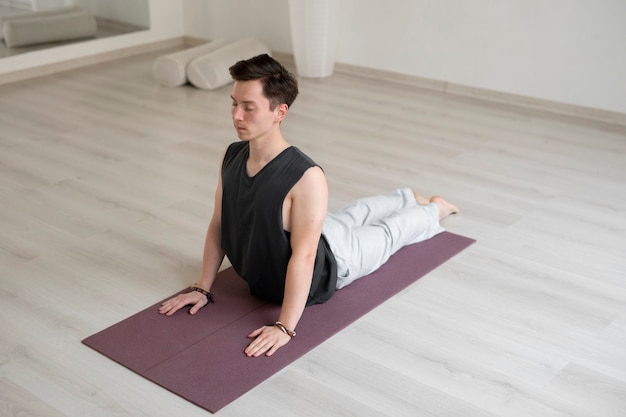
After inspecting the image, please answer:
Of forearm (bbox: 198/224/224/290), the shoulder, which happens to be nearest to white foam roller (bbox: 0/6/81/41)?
forearm (bbox: 198/224/224/290)

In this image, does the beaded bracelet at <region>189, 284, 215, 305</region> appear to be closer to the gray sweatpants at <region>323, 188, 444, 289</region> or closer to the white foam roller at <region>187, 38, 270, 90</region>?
the gray sweatpants at <region>323, 188, 444, 289</region>

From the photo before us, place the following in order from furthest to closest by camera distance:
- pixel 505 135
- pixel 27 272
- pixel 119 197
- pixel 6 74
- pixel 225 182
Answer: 1. pixel 6 74
2. pixel 505 135
3. pixel 119 197
4. pixel 27 272
5. pixel 225 182

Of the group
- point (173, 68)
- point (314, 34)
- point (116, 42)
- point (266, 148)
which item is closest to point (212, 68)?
point (173, 68)

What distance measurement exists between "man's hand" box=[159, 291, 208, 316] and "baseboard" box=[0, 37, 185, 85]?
9.37 ft

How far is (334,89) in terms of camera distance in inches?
187

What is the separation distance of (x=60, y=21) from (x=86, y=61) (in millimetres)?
327

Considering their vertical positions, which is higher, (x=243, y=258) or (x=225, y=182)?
(x=225, y=182)

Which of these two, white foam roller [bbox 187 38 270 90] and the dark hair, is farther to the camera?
white foam roller [bbox 187 38 270 90]

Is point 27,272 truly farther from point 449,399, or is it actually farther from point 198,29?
point 198,29

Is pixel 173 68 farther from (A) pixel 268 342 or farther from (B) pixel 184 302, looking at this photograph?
(A) pixel 268 342

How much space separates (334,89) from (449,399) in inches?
117

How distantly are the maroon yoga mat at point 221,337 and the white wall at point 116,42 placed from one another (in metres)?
2.77

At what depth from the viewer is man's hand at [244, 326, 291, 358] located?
215 cm

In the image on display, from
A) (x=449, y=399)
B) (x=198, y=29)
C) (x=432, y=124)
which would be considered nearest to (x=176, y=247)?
(x=449, y=399)
